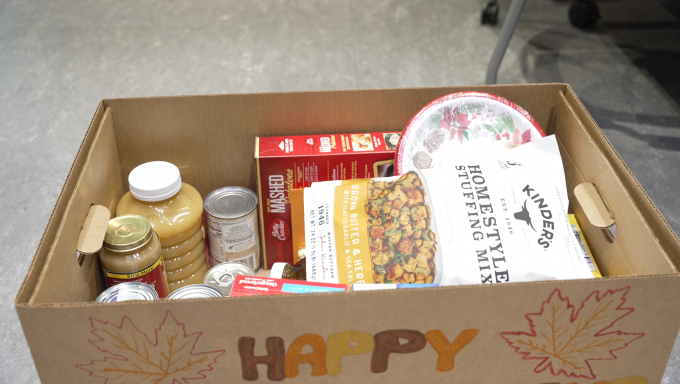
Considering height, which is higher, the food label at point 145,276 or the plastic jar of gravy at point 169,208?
the plastic jar of gravy at point 169,208

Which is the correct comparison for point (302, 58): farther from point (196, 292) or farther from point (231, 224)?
point (196, 292)

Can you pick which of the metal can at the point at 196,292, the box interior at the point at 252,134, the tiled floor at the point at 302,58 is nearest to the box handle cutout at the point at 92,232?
the box interior at the point at 252,134

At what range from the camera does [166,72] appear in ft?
6.64

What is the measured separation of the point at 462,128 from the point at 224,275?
1.55 ft

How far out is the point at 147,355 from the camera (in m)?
0.62

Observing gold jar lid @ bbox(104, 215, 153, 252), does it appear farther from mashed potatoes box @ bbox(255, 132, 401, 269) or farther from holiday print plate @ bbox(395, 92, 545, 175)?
holiday print plate @ bbox(395, 92, 545, 175)

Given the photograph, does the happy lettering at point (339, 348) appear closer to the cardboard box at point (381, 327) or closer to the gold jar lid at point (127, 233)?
the cardboard box at point (381, 327)

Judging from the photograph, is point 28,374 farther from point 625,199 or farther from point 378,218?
point 625,199

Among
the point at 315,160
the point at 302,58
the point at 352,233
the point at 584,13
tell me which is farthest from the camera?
the point at 584,13

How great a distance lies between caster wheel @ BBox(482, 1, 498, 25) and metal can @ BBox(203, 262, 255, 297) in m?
1.77

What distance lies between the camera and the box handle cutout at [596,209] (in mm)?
798

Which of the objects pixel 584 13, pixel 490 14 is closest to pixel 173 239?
pixel 490 14

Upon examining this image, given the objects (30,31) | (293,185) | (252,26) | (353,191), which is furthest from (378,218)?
(30,31)

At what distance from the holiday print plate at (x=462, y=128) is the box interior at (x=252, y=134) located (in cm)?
4
